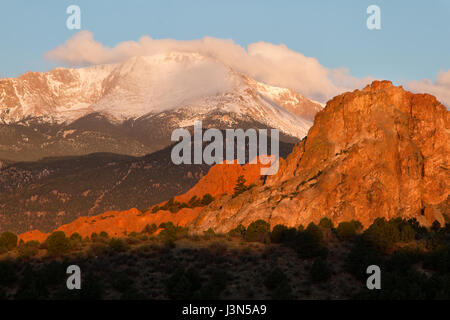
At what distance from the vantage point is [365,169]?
83312mm

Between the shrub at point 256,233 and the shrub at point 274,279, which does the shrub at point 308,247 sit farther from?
the shrub at point 274,279

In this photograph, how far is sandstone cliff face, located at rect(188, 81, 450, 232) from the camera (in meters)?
81.0

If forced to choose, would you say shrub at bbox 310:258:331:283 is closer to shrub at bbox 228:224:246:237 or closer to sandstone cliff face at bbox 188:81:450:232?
shrub at bbox 228:224:246:237

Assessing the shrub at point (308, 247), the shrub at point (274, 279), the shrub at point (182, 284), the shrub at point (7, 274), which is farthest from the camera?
the shrub at point (308, 247)

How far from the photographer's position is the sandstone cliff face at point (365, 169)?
81.0 metres

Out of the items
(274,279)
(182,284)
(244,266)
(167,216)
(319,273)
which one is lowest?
(182,284)

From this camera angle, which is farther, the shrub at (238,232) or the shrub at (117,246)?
the shrub at (238,232)

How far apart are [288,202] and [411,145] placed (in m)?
20.3

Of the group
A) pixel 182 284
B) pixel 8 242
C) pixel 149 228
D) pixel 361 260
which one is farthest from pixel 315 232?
pixel 149 228

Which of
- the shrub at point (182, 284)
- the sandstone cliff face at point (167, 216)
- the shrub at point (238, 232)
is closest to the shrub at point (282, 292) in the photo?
the shrub at point (182, 284)

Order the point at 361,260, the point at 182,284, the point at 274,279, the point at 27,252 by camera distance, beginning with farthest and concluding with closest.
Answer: the point at 27,252, the point at 361,260, the point at 274,279, the point at 182,284

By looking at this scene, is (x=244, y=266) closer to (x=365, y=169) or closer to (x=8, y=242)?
(x=8, y=242)

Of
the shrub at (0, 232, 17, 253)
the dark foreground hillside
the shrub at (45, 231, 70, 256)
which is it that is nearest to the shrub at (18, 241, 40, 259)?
the dark foreground hillside
